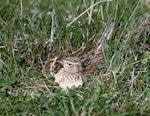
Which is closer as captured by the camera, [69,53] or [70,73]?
[70,73]

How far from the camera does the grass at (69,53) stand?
503cm

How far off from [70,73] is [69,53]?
0.45 meters

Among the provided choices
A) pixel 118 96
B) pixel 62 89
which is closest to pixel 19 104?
pixel 62 89

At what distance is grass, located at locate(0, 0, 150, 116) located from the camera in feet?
16.5

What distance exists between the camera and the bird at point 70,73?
214 inches

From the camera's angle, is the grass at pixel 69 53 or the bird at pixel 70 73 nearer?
the grass at pixel 69 53

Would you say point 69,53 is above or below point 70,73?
above

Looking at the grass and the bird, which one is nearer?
the grass

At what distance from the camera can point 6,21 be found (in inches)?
259

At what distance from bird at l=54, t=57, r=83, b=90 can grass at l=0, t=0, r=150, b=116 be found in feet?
0.25

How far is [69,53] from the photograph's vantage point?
5.97 metres

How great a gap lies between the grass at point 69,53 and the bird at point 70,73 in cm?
8

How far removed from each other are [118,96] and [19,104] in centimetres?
85

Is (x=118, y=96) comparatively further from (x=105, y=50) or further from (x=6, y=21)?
(x=6, y=21)
